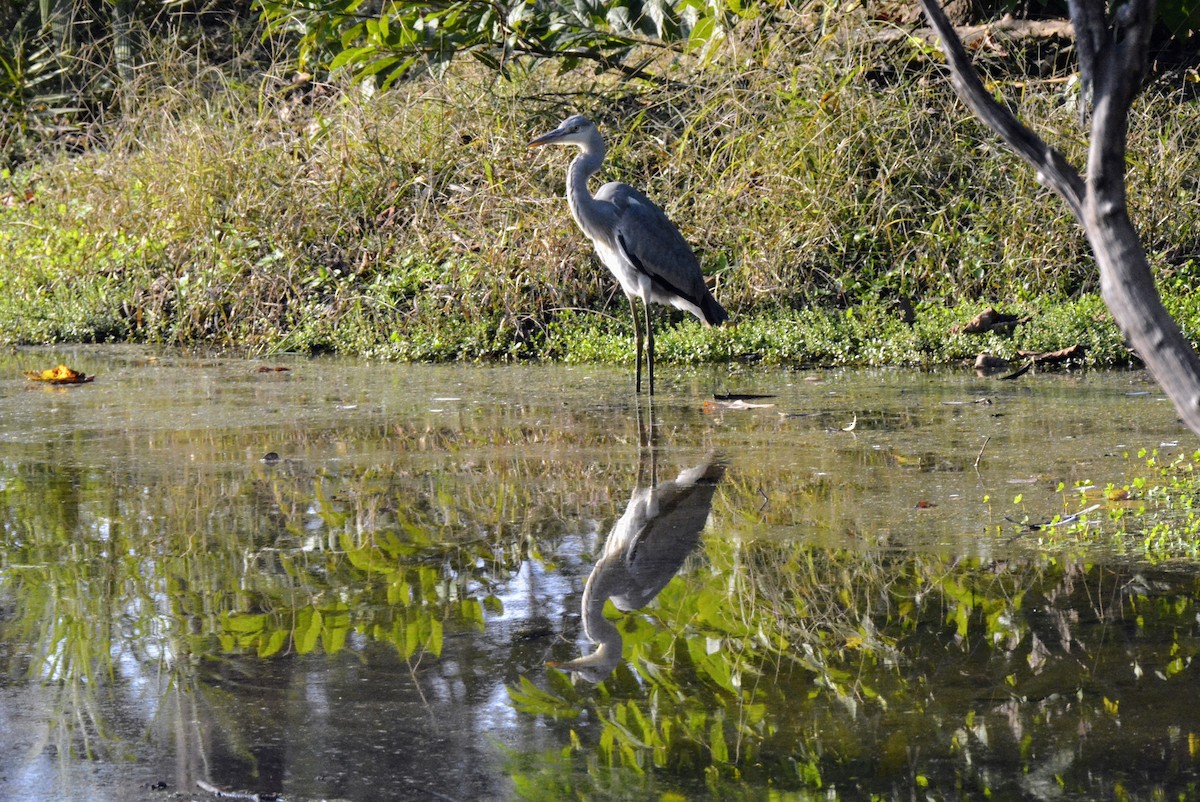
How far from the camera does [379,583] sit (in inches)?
168

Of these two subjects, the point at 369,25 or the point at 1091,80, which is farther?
the point at 369,25

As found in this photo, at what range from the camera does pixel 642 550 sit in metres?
4.62

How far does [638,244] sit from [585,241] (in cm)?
226

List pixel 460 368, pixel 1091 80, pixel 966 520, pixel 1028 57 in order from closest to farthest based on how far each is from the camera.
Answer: pixel 1091 80, pixel 966 520, pixel 460 368, pixel 1028 57

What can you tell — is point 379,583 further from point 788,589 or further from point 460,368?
point 460,368

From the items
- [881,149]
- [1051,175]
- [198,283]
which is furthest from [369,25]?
[1051,175]

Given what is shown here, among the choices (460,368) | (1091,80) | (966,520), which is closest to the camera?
(1091,80)

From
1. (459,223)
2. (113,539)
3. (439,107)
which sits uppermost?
(439,107)

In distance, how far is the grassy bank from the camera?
32.3 ft

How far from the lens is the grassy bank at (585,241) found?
986cm

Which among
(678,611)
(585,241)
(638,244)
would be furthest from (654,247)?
(678,611)

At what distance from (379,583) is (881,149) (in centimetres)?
714

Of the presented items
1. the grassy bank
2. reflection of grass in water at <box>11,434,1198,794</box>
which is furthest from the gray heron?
reflection of grass in water at <box>11,434,1198,794</box>

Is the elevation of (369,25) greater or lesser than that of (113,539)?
greater
